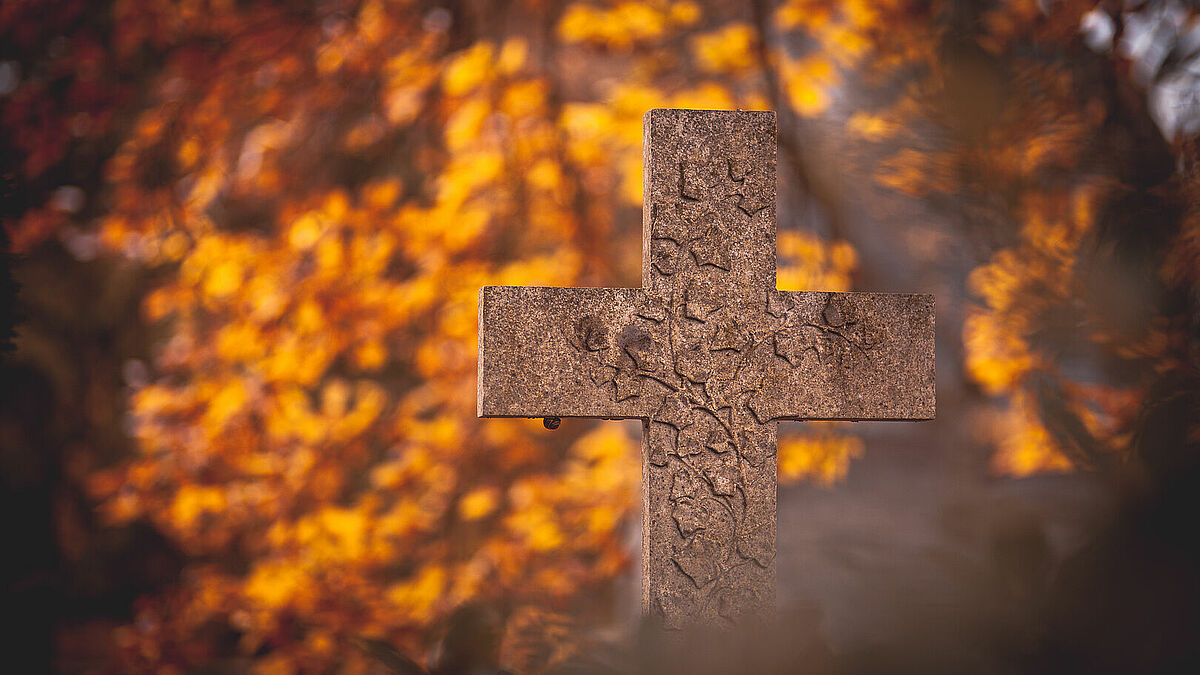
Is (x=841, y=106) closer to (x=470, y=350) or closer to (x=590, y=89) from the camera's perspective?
(x=590, y=89)

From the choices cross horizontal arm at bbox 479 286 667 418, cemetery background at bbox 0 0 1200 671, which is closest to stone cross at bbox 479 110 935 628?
cross horizontal arm at bbox 479 286 667 418

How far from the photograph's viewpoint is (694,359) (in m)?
2.15

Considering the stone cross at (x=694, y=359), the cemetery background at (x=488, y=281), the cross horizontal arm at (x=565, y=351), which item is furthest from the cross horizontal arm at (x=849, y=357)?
the cemetery background at (x=488, y=281)

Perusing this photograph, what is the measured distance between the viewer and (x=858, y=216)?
4.05 meters

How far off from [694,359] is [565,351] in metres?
0.25

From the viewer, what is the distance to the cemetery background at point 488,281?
3.88m

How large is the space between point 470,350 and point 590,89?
107 centimetres

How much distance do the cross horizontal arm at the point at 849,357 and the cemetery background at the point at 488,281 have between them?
5.48ft

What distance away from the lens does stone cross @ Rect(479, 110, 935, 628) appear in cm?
209

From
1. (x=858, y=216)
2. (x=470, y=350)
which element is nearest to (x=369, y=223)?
(x=470, y=350)

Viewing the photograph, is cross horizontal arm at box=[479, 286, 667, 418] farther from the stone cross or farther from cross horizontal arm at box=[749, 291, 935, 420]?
cross horizontal arm at box=[749, 291, 935, 420]

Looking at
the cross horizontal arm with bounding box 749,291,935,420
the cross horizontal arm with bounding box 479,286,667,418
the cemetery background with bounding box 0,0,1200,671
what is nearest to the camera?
the cross horizontal arm with bounding box 479,286,667,418

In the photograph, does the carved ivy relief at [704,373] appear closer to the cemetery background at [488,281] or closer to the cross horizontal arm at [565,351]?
the cross horizontal arm at [565,351]

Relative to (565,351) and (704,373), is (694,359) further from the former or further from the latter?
(565,351)
